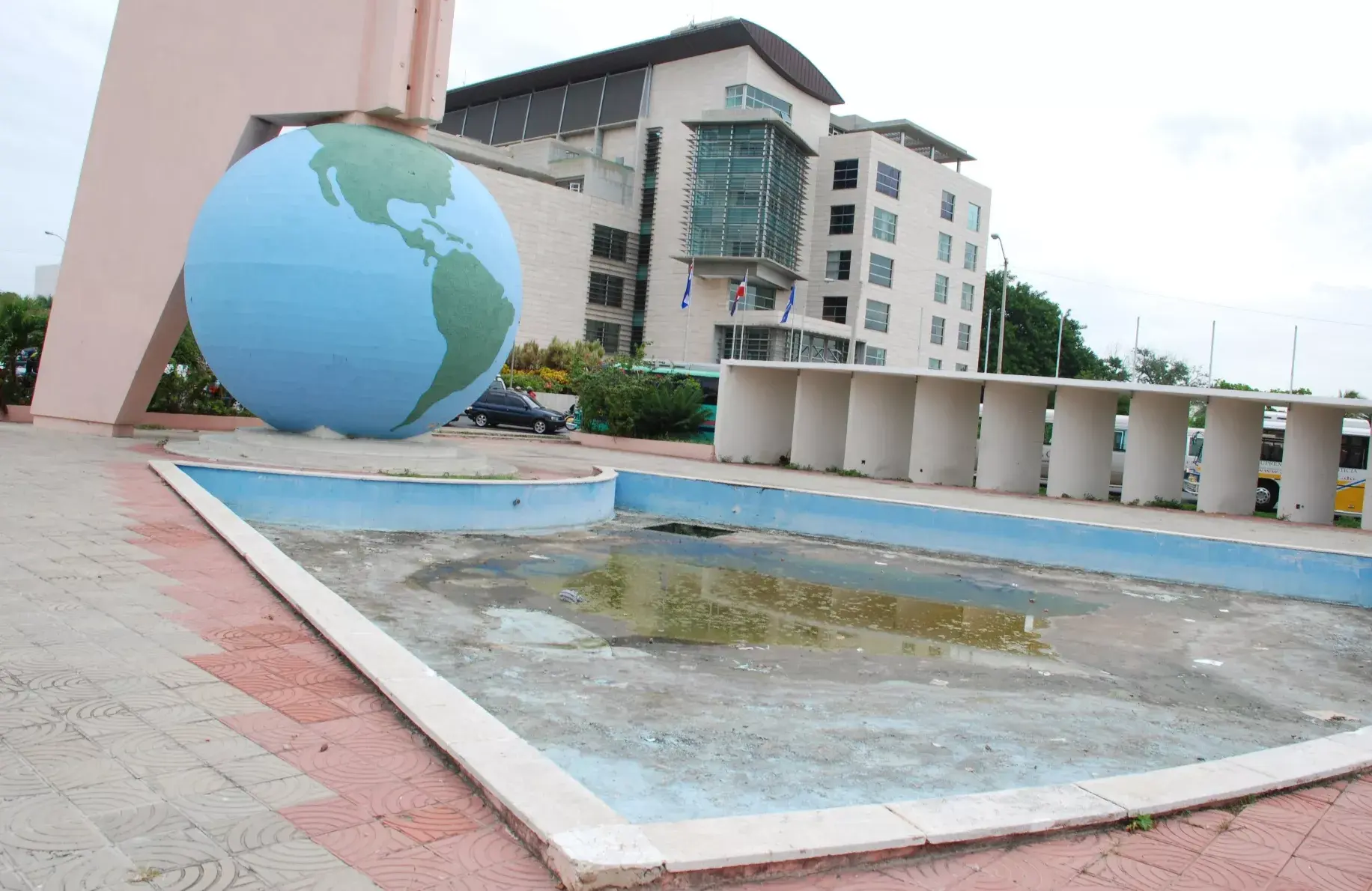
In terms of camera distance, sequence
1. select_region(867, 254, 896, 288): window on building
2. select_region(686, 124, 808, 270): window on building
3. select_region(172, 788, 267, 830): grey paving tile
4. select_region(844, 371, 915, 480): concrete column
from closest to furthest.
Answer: select_region(172, 788, 267, 830): grey paving tile, select_region(844, 371, 915, 480): concrete column, select_region(686, 124, 808, 270): window on building, select_region(867, 254, 896, 288): window on building

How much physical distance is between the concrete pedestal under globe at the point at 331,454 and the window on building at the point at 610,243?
39.2 metres

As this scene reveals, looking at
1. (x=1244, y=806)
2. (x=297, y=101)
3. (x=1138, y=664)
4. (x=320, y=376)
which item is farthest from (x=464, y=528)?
(x=1244, y=806)

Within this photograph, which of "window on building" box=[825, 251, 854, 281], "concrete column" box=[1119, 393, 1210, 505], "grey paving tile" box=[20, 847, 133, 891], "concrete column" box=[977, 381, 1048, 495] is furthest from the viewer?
"window on building" box=[825, 251, 854, 281]

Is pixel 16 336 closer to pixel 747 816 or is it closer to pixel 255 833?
pixel 255 833

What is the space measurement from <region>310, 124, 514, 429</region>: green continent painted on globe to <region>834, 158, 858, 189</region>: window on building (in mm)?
41993

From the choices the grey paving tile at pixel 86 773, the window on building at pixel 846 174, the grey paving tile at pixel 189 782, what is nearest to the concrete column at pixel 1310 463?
the grey paving tile at pixel 189 782

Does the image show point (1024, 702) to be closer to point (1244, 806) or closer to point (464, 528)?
point (1244, 806)

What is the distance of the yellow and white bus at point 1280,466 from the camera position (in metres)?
22.5

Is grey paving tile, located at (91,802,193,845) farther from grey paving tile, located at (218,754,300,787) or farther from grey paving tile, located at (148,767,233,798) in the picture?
grey paving tile, located at (218,754,300,787)

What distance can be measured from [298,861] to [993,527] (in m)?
12.0

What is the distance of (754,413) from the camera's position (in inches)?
948

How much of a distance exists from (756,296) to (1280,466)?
29464mm

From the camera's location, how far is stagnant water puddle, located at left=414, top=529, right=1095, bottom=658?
810 centimetres

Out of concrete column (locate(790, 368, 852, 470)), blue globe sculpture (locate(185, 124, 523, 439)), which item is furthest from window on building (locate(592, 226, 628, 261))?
blue globe sculpture (locate(185, 124, 523, 439))
